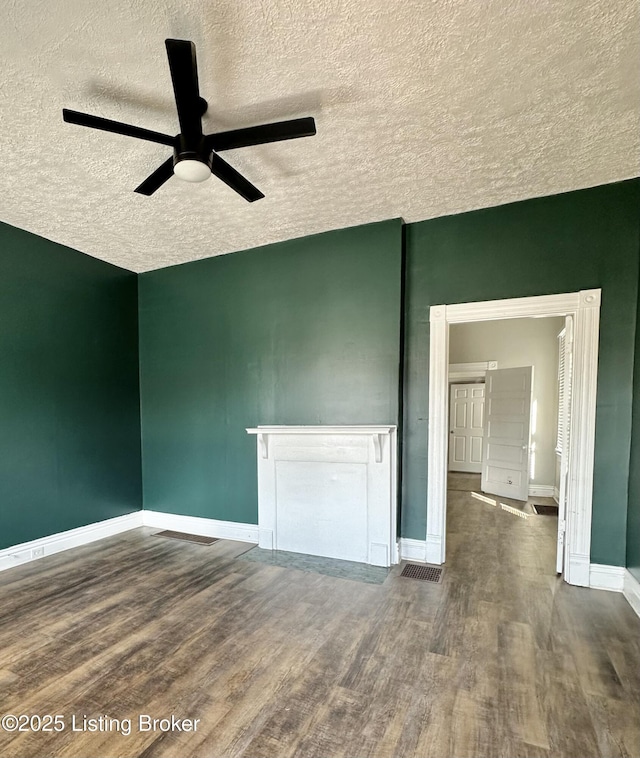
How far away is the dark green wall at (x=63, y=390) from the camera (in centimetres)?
344

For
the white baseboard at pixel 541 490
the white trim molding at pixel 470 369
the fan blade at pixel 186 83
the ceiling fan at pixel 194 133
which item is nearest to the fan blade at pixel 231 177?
the ceiling fan at pixel 194 133

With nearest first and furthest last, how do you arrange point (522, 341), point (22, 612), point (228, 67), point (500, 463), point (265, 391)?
point (228, 67) → point (22, 612) → point (265, 391) → point (500, 463) → point (522, 341)

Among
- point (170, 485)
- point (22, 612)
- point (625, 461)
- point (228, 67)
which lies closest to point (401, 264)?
point (228, 67)

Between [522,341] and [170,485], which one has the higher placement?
[522,341]

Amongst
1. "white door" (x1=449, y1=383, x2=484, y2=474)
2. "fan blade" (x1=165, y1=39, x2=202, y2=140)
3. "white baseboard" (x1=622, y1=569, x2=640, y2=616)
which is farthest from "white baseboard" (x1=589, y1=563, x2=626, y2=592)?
"white door" (x1=449, y1=383, x2=484, y2=474)

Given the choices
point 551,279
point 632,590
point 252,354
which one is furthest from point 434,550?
point 252,354

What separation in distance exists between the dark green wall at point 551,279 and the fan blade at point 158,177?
84.1 inches

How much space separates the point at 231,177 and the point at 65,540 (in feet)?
12.1

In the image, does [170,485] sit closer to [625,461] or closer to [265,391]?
[265,391]

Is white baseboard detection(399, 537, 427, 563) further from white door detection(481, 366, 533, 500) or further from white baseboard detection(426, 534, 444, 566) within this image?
white door detection(481, 366, 533, 500)

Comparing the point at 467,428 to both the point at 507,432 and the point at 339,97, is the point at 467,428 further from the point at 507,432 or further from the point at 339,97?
the point at 339,97

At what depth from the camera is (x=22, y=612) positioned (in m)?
2.62

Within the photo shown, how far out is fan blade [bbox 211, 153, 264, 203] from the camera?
205cm

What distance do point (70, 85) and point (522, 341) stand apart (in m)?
6.41
